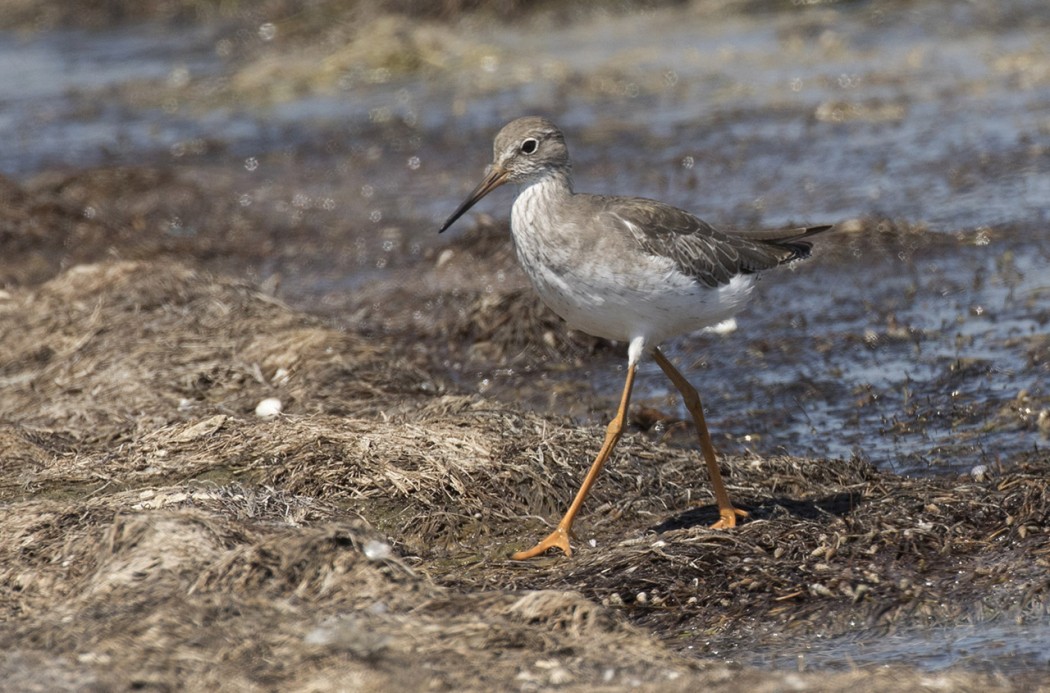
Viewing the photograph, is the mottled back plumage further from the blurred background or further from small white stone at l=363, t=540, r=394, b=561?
the blurred background

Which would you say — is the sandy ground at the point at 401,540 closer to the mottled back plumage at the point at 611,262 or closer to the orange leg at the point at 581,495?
the orange leg at the point at 581,495

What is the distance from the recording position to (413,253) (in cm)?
1201

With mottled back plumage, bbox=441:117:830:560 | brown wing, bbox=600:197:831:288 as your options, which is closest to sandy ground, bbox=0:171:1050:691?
mottled back plumage, bbox=441:117:830:560

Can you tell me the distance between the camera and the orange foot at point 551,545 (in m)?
6.20

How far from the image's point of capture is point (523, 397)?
873 cm

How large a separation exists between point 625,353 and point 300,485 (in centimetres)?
312

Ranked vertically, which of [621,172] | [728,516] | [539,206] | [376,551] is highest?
[539,206]

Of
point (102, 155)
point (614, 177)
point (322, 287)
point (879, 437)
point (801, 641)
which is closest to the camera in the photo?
point (801, 641)

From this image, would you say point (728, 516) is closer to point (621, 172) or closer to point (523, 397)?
point (523, 397)

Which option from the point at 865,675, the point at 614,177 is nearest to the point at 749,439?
the point at 865,675

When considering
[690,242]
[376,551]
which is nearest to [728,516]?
[690,242]

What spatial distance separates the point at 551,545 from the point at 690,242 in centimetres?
147

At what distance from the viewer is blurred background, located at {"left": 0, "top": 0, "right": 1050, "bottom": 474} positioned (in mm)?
8555

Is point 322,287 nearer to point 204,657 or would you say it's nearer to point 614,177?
point 614,177
